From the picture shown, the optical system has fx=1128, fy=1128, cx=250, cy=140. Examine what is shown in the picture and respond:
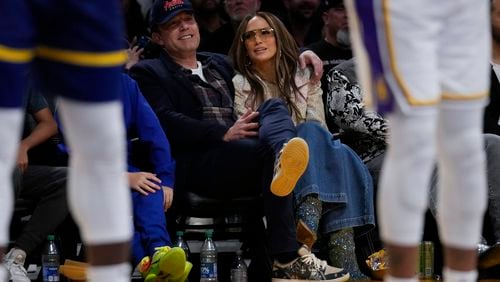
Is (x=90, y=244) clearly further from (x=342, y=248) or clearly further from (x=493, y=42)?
(x=493, y=42)

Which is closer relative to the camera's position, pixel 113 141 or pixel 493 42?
pixel 113 141

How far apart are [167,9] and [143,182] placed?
1102mm

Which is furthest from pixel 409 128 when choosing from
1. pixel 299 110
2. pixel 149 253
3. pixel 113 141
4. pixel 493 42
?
pixel 493 42

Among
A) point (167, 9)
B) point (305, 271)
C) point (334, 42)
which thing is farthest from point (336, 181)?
point (334, 42)

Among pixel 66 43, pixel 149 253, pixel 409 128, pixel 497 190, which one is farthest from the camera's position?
pixel 497 190

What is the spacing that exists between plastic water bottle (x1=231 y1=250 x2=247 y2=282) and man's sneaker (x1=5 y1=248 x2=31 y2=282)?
101 cm

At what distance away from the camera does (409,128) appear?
3.08 meters

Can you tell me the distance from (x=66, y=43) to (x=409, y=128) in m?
0.95

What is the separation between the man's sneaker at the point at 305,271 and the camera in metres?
5.45

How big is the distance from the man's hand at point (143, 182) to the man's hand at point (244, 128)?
0.47m

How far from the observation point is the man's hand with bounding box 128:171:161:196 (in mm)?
5393

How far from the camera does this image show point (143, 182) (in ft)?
17.7

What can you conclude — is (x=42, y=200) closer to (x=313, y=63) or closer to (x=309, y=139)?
(x=309, y=139)

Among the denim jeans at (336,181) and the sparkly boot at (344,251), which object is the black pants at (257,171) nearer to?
the denim jeans at (336,181)
